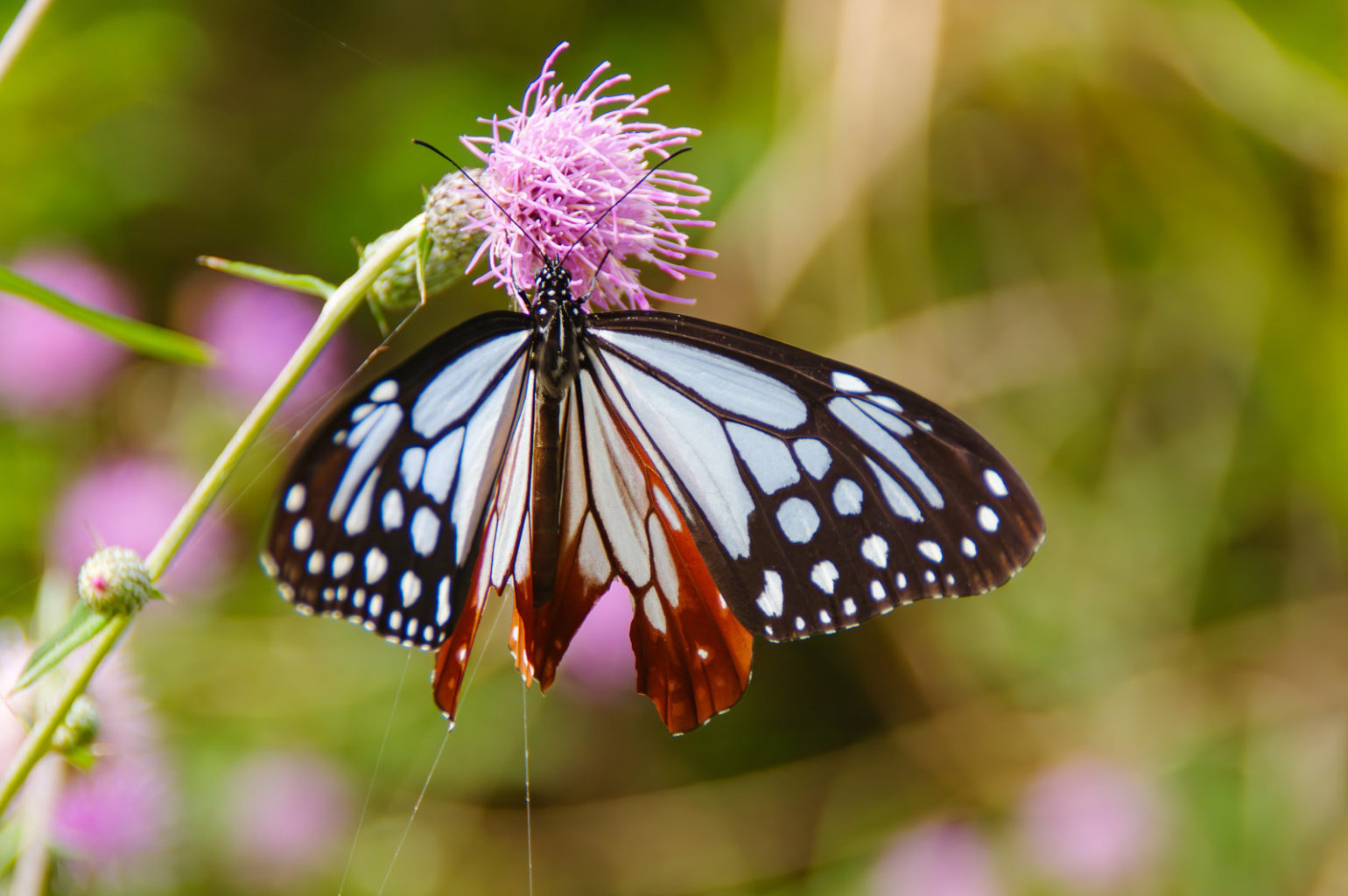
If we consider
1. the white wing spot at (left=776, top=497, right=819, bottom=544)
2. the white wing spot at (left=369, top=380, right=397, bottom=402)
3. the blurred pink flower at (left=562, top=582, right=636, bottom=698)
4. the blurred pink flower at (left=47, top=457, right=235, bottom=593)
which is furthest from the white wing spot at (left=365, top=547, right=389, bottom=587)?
the blurred pink flower at (left=562, top=582, right=636, bottom=698)

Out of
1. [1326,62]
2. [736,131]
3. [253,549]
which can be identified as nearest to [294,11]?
[736,131]

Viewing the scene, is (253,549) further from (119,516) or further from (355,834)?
(355,834)

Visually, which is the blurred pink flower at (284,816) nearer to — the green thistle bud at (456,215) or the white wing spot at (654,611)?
the white wing spot at (654,611)

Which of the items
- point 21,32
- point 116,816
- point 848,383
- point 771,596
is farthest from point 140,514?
point 848,383

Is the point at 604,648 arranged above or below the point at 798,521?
above

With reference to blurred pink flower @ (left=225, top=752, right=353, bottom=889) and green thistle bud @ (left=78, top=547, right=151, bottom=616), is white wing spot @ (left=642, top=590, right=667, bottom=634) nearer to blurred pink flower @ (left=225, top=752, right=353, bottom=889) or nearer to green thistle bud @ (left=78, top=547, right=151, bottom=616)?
green thistle bud @ (left=78, top=547, right=151, bottom=616)

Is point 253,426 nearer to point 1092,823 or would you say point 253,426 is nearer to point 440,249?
point 440,249
